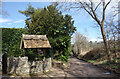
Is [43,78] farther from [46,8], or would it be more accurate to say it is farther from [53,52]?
[46,8]

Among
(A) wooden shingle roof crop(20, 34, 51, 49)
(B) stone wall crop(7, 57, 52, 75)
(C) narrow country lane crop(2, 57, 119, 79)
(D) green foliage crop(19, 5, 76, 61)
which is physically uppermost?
(D) green foliage crop(19, 5, 76, 61)

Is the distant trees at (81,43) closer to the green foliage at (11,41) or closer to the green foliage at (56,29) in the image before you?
the green foliage at (56,29)

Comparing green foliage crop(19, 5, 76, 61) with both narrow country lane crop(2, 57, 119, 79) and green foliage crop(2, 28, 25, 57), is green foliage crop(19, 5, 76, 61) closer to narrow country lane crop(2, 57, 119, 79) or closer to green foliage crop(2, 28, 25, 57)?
green foliage crop(2, 28, 25, 57)

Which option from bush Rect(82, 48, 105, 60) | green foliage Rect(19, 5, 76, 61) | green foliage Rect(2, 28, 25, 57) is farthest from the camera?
bush Rect(82, 48, 105, 60)

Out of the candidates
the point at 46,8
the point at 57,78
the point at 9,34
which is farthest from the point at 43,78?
the point at 46,8

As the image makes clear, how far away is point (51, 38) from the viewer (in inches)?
456

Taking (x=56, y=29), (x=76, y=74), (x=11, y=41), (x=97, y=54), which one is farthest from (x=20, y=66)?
(x=97, y=54)

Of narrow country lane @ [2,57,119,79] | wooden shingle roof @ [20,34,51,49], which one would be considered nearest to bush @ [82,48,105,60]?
narrow country lane @ [2,57,119,79]

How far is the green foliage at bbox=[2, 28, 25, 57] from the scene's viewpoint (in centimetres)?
928

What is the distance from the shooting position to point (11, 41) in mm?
9695

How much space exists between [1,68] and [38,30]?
6.03 m

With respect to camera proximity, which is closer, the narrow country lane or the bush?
the narrow country lane

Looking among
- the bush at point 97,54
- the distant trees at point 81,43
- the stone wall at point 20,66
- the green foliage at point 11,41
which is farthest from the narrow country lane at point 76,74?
the distant trees at point 81,43

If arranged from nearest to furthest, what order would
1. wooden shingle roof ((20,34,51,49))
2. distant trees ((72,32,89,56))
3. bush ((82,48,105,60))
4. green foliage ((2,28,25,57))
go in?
wooden shingle roof ((20,34,51,49)), green foliage ((2,28,25,57)), bush ((82,48,105,60)), distant trees ((72,32,89,56))
